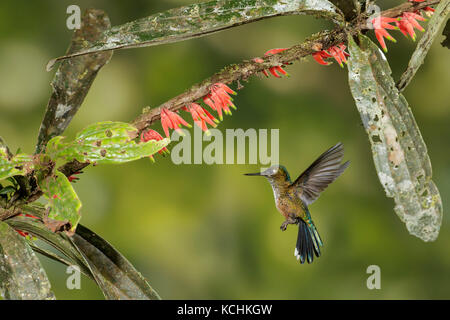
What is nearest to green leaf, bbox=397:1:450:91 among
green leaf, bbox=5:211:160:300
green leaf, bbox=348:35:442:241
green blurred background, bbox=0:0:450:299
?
green leaf, bbox=348:35:442:241

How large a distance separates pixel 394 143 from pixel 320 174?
200 millimetres

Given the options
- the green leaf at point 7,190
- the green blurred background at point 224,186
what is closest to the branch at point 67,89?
the green leaf at point 7,190

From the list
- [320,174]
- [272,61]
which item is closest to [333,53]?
[272,61]

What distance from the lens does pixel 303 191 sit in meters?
0.68

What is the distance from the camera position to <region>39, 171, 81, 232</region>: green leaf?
1.59 feet

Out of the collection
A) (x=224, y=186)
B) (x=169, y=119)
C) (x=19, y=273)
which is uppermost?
(x=224, y=186)

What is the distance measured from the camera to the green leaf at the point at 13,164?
1.66 feet

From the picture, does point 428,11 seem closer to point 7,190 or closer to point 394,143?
point 394,143

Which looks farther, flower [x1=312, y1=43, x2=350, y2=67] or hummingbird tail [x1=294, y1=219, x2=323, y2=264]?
hummingbird tail [x1=294, y1=219, x2=323, y2=264]

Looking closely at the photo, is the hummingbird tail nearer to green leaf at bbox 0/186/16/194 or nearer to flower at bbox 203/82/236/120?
flower at bbox 203/82/236/120

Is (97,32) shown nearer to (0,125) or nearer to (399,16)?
(399,16)

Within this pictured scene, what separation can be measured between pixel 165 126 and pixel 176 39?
95mm

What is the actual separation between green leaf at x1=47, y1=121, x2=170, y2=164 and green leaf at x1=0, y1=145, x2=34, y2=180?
0.09 feet

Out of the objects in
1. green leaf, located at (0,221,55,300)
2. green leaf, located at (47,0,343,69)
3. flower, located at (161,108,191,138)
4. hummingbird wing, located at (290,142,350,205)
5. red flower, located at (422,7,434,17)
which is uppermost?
red flower, located at (422,7,434,17)
